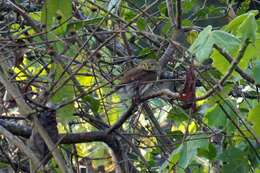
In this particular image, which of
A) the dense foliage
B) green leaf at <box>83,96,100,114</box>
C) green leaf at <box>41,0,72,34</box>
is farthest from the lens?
green leaf at <box>83,96,100,114</box>

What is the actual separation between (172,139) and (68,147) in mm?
395

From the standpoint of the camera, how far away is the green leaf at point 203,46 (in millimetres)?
1167

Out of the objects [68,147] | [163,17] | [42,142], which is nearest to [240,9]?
[163,17]

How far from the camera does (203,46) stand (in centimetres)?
119

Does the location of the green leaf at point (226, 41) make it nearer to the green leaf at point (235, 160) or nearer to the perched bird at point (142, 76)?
the perched bird at point (142, 76)

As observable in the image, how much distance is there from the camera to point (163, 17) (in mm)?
2129

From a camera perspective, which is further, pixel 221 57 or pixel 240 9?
pixel 240 9

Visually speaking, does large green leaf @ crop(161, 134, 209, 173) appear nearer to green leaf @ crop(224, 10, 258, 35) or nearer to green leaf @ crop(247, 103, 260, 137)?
green leaf @ crop(247, 103, 260, 137)

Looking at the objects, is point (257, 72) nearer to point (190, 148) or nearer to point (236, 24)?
point (236, 24)

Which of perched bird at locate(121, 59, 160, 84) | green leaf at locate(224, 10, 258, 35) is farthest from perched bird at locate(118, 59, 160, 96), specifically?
green leaf at locate(224, 10, 258, 35)

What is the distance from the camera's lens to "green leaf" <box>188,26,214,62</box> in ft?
3.83

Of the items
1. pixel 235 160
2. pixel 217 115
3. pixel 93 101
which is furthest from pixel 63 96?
pixel 235 160

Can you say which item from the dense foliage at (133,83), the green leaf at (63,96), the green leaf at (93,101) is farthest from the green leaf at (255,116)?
the green leaf at (93,101)

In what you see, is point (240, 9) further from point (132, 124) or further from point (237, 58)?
point (237, 58)
